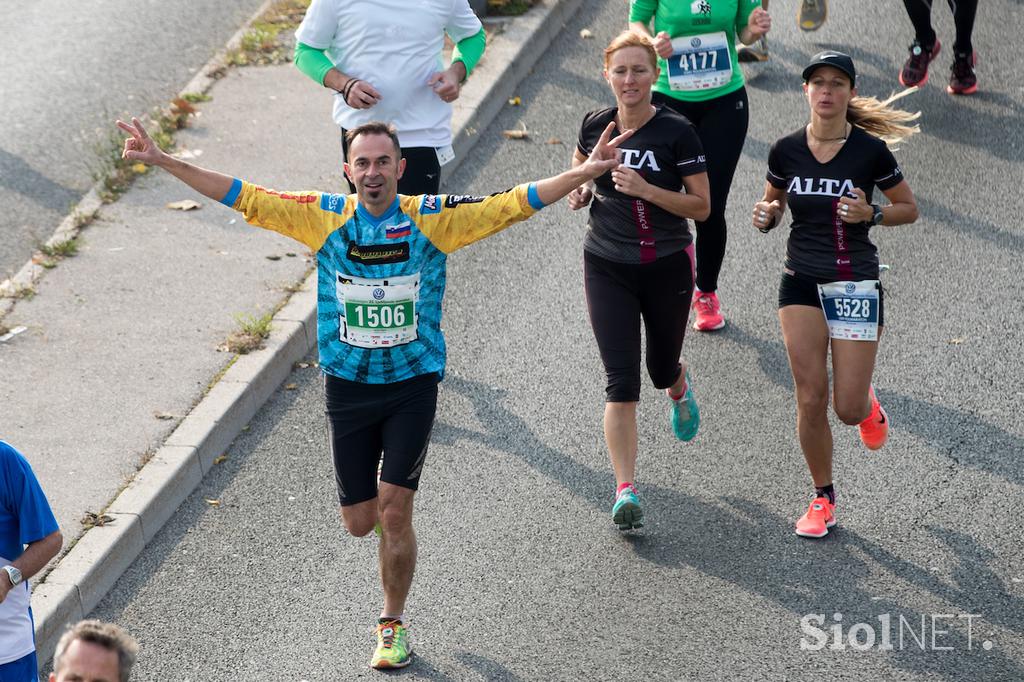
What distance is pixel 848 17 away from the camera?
12.7 m

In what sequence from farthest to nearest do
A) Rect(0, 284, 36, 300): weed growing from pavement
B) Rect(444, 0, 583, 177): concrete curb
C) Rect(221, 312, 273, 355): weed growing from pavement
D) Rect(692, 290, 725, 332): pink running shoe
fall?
1. Rect(444, 0, 583, 177): concrete curb
2. Rect(0, 284, 36, 300): weed growing from pavement
3. Rect(692, 290, 725, 332): pink running shoe
4. Rect(221, 312, 273, 355): weed growing from pavement

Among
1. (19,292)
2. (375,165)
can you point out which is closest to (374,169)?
(375,165)

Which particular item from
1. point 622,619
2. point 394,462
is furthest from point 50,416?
point 622,619

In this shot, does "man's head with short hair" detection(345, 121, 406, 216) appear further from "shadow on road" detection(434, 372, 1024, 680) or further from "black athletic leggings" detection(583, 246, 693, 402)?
"shadow on road" detection(434, 372, 1024, 680)

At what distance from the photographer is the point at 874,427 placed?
706cm

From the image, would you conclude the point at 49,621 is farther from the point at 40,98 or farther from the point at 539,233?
the point at 40,98

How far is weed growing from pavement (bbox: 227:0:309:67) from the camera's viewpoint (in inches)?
481

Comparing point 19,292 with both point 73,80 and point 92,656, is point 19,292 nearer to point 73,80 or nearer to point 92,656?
point 73,80

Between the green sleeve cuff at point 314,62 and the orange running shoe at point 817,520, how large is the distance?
3264mm

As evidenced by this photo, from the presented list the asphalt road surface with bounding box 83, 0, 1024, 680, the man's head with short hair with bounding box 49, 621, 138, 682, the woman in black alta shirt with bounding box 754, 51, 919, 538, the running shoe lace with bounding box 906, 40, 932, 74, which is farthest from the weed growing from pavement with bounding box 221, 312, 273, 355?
the running shoe lace with bounding box 906, 40, 932, 74

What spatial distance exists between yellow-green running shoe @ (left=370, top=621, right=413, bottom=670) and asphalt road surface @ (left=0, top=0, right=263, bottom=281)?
14.9 ft

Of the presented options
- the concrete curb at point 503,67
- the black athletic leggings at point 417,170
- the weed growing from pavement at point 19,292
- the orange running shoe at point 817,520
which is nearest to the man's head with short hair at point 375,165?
the black athletic leggings at point 417,170

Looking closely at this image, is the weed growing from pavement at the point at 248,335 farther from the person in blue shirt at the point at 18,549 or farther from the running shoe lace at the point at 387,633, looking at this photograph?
the person in blue shirt at the point at 18,549

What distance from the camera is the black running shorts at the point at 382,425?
19.6ft
